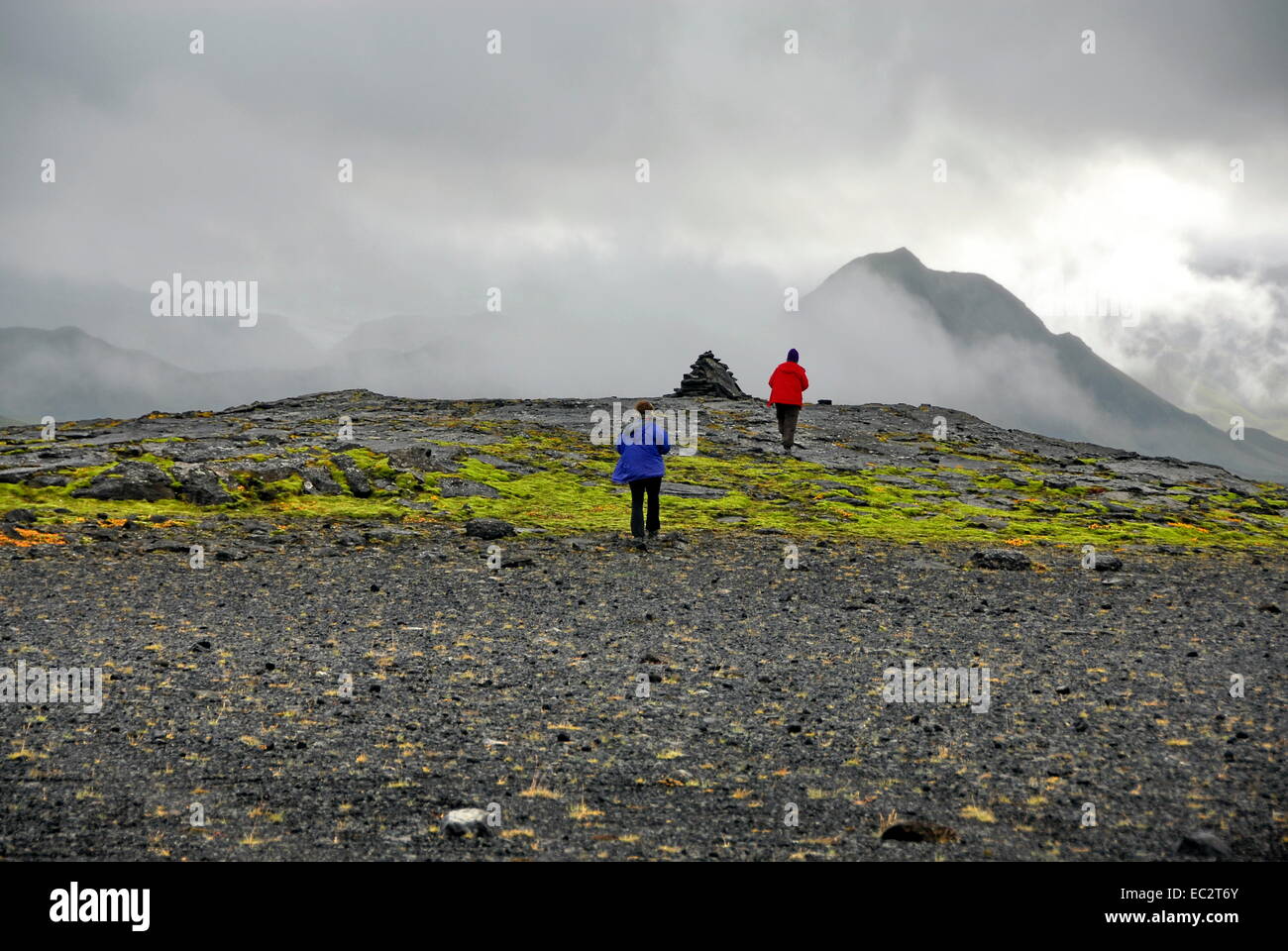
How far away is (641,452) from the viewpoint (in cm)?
2073

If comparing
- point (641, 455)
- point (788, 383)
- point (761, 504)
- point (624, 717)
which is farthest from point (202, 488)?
point (788, 383)

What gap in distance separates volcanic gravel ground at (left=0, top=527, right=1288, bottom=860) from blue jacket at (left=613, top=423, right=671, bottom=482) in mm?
3786

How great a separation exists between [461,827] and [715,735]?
319 centimetres

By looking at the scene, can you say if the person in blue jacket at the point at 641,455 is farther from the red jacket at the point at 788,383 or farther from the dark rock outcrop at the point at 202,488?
the red jacket at the point at 788,383

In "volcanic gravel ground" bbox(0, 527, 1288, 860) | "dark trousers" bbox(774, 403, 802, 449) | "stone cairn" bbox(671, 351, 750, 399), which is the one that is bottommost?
"volcanic gravel ground" bbox(0, 527, 1288, 860)

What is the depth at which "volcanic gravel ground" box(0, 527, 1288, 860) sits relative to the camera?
23.6 ft

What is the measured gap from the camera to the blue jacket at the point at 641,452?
20734 millimetres

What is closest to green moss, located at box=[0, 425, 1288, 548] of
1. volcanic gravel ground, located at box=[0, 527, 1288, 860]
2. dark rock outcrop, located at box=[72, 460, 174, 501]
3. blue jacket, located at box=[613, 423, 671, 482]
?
dark rock outcrop, located at box=[72, 460, 174, 501]

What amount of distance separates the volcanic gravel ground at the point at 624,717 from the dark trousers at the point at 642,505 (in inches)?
148

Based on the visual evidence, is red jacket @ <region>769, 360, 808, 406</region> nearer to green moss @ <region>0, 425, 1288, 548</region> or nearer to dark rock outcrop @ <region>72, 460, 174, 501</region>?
green moss @ <region>0, 425, 1288, 548</region>

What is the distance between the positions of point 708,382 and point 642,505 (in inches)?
1469

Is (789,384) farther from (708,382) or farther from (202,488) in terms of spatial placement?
(708,382)

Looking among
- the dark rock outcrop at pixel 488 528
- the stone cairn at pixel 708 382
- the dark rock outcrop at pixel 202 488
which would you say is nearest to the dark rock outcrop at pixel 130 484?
the dark rock outcrop at pixel 202 488
